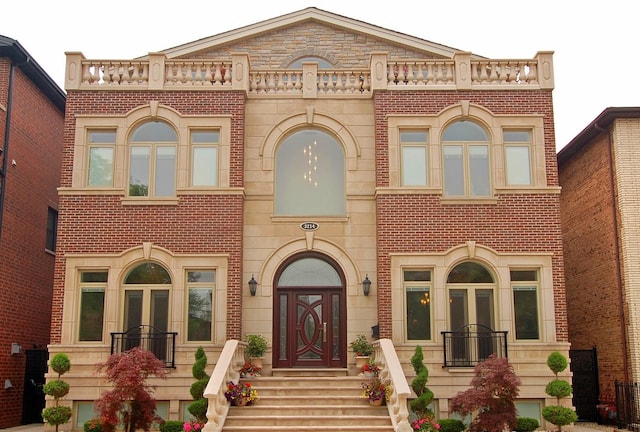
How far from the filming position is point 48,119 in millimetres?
22172

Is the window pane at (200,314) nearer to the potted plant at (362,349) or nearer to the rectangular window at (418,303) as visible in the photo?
the potted plant at (362,349)

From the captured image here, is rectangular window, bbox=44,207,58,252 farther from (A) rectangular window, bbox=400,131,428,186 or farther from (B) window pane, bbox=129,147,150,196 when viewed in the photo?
(A) rectangular window, bbox=400,131,428,186

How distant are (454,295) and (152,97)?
28.9 feet

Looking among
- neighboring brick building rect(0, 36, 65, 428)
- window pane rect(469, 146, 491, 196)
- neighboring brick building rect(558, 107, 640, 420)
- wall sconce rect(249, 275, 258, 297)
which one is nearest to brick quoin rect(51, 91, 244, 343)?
wall sconce rect(249, 275, 258, 297)

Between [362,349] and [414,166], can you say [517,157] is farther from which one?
[362,349]

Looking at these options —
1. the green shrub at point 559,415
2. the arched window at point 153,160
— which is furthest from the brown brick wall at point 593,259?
the arched window at point 153,160

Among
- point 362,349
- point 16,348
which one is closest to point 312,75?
point 362,349

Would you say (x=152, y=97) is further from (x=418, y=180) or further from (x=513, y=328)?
(x=513, y=328)

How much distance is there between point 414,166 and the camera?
60.1 ft

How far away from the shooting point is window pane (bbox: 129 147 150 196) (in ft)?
59.8

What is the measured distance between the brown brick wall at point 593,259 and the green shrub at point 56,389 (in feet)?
44.5

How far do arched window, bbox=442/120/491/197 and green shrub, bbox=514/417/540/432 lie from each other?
17.5ft

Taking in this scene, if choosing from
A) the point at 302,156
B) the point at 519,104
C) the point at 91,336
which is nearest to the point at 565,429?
the point at 519,104

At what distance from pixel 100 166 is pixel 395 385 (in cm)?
901
